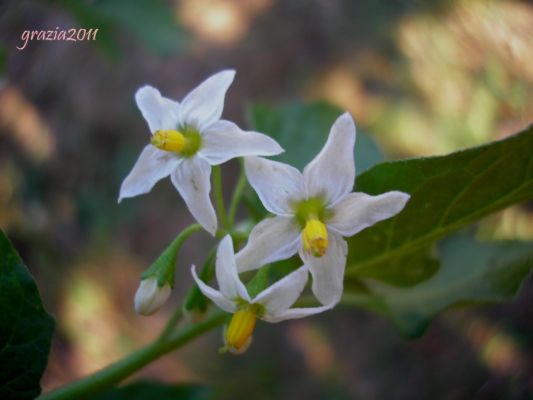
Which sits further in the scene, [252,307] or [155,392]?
[155,392]

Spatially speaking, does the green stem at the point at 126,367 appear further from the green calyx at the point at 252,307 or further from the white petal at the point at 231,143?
the white petal at the point at 231,143

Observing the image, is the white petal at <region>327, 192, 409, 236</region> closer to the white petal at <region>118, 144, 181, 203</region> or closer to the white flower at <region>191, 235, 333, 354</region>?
the white flower at <region>191, 235, 333, 354</region>

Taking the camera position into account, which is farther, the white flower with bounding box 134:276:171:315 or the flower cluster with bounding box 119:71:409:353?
Result: the white flower with bounding box 134:276:171:315

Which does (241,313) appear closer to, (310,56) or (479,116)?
(479,116)

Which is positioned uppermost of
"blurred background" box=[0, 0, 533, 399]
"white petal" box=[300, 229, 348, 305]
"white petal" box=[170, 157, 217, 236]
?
"white petal" box=[170, 157, 217, 236]

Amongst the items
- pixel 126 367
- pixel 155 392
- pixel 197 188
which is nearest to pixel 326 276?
pixel 197 188

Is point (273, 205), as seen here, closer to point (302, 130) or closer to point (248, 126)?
point (302, 130)

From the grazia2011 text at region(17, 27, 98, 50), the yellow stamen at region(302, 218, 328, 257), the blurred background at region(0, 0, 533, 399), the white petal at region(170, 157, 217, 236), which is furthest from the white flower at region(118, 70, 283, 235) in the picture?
the blurred background at region(0, 0, 533, 399)
